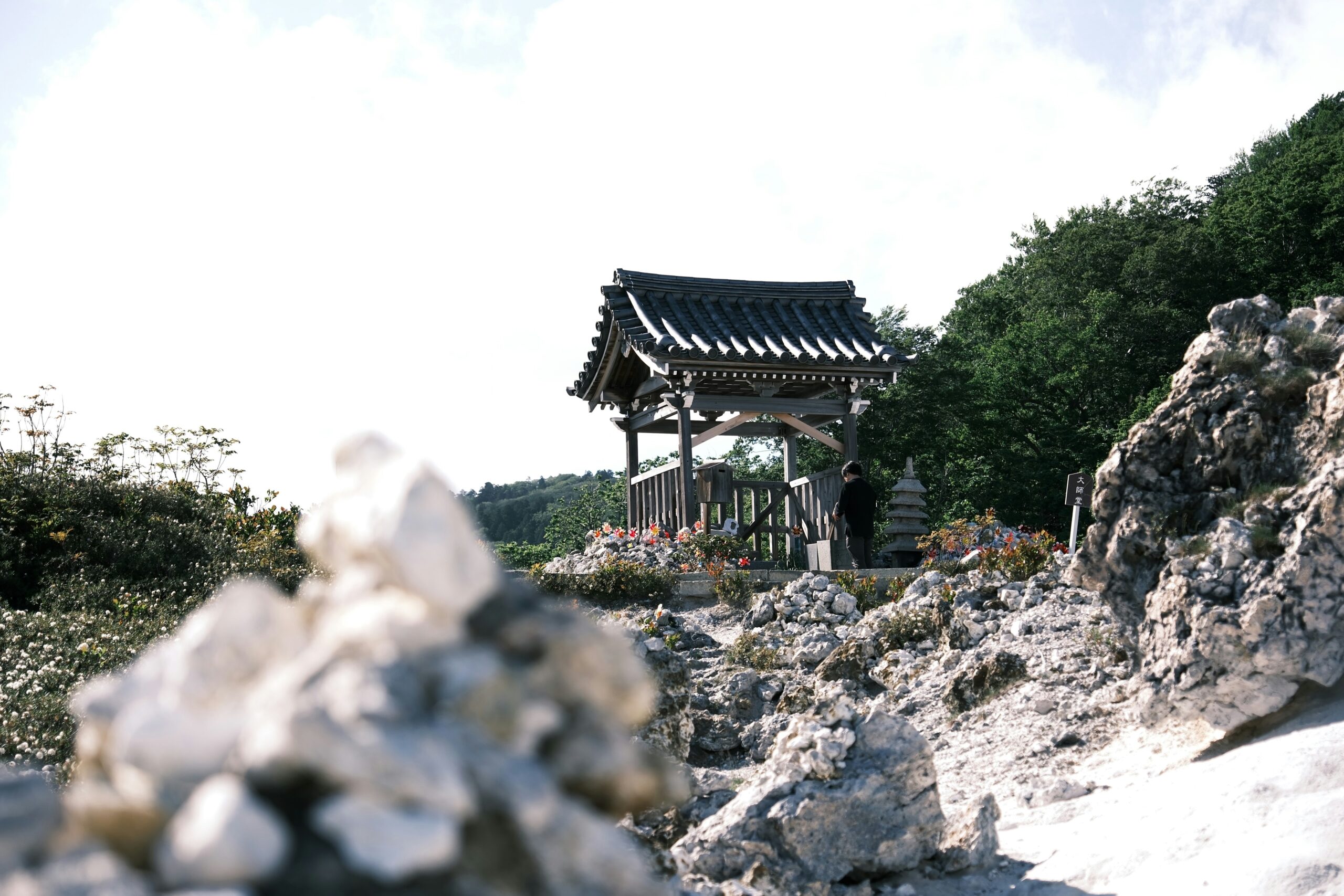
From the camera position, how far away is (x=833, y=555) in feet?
44.5

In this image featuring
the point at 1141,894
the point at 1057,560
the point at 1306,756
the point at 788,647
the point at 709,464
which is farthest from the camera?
the point at 709,464

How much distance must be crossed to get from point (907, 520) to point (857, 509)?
2429 millimetres

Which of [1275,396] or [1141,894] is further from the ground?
[1275,396]

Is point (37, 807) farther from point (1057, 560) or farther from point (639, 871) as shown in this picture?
point (1057, 560)

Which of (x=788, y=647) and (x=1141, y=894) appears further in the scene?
(x=788, y=647)

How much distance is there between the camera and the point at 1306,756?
480cm

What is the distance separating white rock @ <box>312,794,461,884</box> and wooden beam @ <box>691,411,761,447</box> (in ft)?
43.2

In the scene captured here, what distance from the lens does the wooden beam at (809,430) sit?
14633mm

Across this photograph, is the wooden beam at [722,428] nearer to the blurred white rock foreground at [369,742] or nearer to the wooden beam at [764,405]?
the wooden beam at [764,405]

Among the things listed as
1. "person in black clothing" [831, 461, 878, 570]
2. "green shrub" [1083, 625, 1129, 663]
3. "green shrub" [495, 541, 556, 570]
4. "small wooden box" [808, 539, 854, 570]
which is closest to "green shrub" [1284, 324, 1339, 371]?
"green shrub" [1083, 625, 1129, 663]

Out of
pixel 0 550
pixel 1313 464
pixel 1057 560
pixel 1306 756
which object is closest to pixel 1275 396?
pixel 1313 464

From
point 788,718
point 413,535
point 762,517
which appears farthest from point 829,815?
point 762,517

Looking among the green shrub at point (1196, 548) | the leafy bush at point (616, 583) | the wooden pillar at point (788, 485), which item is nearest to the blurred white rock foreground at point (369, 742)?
the green shrub at point (1196, 548)

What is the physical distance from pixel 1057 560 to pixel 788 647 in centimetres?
267
